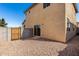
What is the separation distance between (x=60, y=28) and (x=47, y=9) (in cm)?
165

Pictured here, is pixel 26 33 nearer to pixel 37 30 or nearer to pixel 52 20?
pixel 37 30

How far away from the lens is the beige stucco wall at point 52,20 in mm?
5508

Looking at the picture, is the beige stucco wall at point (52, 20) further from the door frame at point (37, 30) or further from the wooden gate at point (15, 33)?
the wooden gate at point (15, 33)

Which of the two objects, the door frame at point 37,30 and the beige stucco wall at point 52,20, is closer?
the beige stucco wall at point 52,20

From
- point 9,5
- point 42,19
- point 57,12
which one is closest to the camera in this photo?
point 9,5

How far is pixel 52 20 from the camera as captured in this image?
614 centimetres

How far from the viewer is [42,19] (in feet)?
23.5

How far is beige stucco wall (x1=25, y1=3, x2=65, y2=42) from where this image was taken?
5508 mm

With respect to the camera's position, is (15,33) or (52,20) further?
(15,33)

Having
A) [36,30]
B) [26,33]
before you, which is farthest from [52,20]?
[26,33]

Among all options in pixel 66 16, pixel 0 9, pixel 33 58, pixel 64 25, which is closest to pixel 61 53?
pixel 33 58

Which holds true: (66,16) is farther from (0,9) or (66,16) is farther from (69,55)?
(0,9)

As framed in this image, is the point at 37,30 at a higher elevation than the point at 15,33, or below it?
higher

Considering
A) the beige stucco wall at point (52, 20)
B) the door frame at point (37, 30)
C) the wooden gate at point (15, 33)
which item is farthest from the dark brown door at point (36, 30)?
the wooden gate at point (15, 33)
